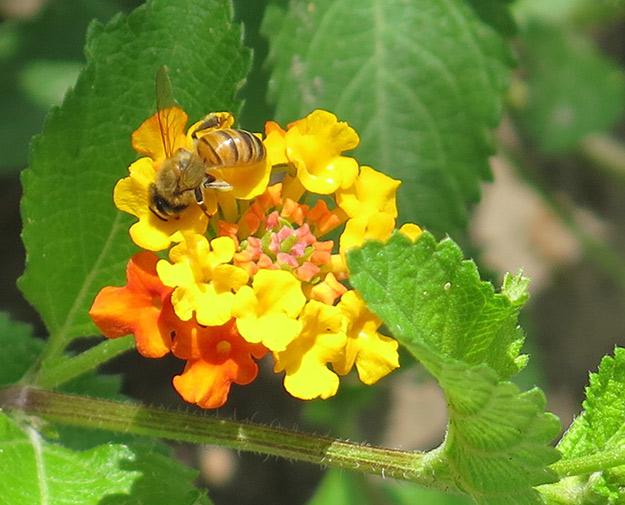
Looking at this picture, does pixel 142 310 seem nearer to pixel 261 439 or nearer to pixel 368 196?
pixel 261 439

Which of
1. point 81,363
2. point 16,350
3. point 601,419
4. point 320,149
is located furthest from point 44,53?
point 601,419

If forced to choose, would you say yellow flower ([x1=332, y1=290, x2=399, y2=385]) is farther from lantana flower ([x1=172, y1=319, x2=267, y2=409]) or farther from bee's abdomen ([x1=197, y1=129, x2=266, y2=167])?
bee's abdomen ([x1=197, y1=129, x2=266, y2=167])

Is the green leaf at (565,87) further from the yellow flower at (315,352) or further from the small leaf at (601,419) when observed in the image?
the yellow flower at (315,352)

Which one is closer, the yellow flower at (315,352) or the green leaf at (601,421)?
the yellow flower at (315,352)

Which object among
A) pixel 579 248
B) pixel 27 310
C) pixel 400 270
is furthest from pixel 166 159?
pixel 579 248

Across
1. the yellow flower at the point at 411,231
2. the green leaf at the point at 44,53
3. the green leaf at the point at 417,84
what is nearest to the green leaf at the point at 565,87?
the green leaf at the point at 417,84

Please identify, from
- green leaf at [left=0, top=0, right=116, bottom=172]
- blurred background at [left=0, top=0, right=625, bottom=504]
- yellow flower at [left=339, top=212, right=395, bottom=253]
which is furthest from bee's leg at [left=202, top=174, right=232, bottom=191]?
green leaf at [left=0, top=0, right=116, bottom=172]

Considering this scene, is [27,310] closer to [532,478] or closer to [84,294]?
[84,294]
